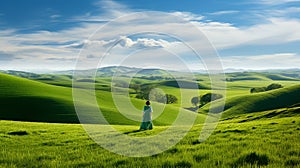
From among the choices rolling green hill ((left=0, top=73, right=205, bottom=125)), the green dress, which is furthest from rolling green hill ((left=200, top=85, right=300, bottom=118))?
the green dress

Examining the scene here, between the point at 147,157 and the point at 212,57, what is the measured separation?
5497 millimetres

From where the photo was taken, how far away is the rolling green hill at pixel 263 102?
364 ft

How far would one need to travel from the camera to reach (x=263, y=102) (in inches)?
4592

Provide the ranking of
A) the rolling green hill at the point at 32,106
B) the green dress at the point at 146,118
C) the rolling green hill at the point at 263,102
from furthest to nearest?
the rolling green hill at the point at 263,102
the rolling green hill at the point at 32,106
the green dress at the point at 146,118

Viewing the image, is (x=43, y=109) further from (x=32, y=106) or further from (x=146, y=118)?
(x=146, y=118)

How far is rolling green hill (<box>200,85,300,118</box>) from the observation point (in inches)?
4373

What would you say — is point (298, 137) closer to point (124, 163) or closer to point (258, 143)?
point (258, 143)

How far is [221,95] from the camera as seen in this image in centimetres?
15812

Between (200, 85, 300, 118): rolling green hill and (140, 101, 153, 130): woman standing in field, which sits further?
(200, 85, 300, 118): rolling green hill

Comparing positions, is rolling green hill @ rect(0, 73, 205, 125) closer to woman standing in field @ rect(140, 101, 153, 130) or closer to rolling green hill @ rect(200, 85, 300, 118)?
woman standing in field @ rect(140, 101, 153, 130)

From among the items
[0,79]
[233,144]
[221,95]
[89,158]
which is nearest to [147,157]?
[89,158]

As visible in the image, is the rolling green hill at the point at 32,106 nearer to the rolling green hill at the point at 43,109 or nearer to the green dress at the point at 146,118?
the rolling green hill at the point at 43,109

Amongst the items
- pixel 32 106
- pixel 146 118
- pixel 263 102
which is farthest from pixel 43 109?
pixel 263 102

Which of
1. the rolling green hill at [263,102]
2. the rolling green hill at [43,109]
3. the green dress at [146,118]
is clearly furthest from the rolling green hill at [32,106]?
the rolling green hill at [263,102]
